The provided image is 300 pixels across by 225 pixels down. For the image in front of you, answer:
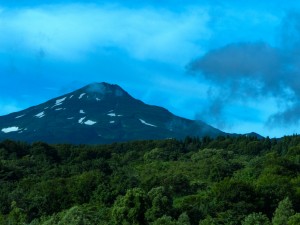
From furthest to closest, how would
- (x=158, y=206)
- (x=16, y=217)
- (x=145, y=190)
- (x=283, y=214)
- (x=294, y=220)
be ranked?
(x=145, y=190), (x=16, y=217), (x=158, y=206), (x=283, y=214), (x=294, y=220)

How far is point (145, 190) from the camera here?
265ft

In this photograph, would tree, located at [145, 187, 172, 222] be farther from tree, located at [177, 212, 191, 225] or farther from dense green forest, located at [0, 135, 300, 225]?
tree, located at [177, 212, 191, 225]

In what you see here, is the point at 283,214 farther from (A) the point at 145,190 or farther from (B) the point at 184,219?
(A) the point at 145,190

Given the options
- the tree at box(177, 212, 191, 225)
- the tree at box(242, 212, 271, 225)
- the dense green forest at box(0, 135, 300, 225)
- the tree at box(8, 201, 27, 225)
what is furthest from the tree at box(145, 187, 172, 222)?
the tree at box(8, 201, 27, 225)

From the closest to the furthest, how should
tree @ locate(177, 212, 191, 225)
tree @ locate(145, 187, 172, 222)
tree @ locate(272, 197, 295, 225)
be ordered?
tree @ locate(177, 212, 191, 225) → tree @ locate(272, 197, 295, 225) → tree @ locate(145, 187, 172, 222)

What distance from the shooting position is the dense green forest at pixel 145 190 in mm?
61344

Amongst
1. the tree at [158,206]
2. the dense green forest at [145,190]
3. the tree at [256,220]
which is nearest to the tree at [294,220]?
the dense green forest at [145,190]

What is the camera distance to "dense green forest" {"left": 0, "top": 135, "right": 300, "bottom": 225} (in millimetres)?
61344

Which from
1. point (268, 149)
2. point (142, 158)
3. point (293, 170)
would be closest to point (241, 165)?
point (293, 170)

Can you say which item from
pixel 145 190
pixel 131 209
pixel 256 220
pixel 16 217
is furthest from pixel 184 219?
pixel 145 190

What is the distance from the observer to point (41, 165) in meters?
116

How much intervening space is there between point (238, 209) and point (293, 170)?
2822 cm

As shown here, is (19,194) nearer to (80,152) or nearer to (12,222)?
(12,222)

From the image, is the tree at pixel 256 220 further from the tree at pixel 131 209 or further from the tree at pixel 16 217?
the tree at pixel 16 217
